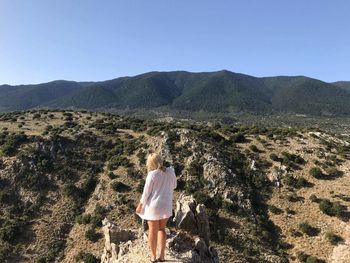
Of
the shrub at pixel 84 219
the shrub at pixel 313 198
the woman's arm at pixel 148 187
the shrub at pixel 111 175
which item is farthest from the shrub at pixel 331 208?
the woman's arm at pixel 148 187

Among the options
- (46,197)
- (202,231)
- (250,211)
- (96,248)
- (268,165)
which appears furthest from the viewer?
(268,165)

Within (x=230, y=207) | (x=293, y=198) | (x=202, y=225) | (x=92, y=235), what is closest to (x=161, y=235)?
(x=202, y=225)

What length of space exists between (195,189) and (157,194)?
38820 mm

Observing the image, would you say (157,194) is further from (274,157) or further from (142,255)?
(274,157)

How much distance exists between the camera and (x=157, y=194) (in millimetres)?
12250

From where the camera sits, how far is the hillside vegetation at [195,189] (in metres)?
41.9

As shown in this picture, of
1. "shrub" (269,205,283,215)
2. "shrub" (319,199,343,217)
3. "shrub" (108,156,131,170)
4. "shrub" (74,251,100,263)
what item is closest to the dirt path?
"shrub" (74,251,100,263)

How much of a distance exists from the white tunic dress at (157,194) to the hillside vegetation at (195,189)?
71.4 ft

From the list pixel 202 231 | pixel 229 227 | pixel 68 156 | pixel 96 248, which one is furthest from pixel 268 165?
pixel 202 231

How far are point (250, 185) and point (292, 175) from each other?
247 inches

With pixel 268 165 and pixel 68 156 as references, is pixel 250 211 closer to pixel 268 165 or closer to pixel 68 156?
pixel 268 165

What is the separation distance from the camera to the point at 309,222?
144 feet

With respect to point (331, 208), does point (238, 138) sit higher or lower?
higher

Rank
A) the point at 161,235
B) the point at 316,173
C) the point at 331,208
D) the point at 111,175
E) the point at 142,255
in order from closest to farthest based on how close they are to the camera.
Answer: the point at 161,235
the point at 142,255
the point at 331,208
the point at 316,173
the point at 111,175
